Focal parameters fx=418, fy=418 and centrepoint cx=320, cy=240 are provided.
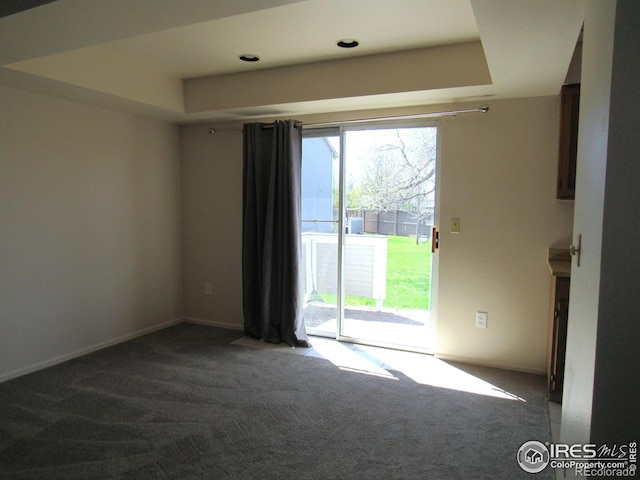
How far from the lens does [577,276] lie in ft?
5.41

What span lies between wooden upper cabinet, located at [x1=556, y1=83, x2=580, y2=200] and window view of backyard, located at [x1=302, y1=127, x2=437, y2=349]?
3.23ft

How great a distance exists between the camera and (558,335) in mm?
2723

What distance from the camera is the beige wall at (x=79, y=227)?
3.17 m

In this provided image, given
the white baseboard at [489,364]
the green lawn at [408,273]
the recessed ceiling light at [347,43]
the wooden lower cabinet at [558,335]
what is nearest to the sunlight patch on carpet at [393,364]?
the white baseboard at [489,364]

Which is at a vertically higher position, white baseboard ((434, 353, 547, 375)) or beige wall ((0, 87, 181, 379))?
beige wall ((0, 87, 181, 379))

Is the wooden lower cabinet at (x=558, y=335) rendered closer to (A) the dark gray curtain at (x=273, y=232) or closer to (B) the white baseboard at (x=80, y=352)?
(A) the dark gray curtain at (x=273, y=232)

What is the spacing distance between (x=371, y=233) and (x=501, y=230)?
115 cm

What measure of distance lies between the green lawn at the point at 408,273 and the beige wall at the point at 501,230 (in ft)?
0.63

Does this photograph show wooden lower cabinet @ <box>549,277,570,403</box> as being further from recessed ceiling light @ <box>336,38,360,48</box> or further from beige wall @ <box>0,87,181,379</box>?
beige wall @ <box>0,87,181,379</box>

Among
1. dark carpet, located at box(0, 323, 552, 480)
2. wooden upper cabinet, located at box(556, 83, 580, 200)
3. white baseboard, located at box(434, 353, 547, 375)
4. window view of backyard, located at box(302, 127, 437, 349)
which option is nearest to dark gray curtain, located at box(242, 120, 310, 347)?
window view of backyard, located at box(302, 127, 437, 349)

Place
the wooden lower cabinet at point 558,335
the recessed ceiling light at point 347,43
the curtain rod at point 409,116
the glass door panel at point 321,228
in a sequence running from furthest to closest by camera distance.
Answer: the glass door panel at point 321,228 < the curtain rod at point 409,116 < the recessed ceiling light at point 347,43 < the wooden lower cabinet at point 558,335

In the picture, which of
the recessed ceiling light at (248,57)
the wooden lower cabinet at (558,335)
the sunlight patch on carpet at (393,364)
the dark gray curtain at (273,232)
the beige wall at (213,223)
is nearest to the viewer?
the wooden lower cabinet at (558,335)

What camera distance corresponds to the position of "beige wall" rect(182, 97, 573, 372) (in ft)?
10.7

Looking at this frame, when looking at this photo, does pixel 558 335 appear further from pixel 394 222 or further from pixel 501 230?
pixel 394 222
